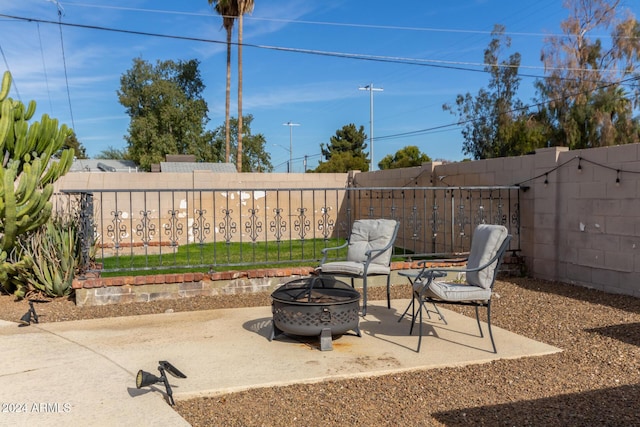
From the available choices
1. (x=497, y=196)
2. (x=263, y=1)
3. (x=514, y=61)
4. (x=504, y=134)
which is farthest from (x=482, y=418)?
(x=514, y=61)

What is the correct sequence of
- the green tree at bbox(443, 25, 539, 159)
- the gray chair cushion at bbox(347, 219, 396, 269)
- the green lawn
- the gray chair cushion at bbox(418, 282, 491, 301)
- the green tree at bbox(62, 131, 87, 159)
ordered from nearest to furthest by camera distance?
the gray chair cushion at bbox(418, 282, 491, 301) < the gray chair cushion at bbox(347, 219, 396, 269) < the green lawn < the green tree at bbox(443, 25, 539, 159) < the green tree at bbox(62, 131, 87, 159)

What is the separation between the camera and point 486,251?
4562 millimetres

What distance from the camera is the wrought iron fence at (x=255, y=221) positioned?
736 centimetres

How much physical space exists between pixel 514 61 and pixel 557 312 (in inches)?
1044

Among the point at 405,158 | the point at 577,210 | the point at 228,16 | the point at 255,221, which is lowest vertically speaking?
the point at 255,221

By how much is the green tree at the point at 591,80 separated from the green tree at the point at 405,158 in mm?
11267

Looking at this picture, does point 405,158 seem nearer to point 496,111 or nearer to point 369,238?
point 496,111

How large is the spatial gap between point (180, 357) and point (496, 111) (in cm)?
Answer: 2902

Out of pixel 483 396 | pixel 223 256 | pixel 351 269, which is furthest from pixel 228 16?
pixel 483 396

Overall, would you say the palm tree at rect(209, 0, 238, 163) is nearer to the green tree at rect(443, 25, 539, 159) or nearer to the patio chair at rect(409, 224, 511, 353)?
the green tree at rect(443, 25, 539, 159)

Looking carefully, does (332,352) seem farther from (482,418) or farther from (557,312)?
(557,312)

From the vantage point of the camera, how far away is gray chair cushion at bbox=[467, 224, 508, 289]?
4476 mm

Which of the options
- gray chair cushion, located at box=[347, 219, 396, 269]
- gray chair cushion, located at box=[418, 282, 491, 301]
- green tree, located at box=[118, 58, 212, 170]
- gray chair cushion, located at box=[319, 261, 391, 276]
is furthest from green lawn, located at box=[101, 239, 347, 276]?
green tree, located at box=[118, 58, 212, 170]

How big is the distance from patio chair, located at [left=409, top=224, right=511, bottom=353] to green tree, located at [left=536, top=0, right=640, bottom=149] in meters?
23.1
